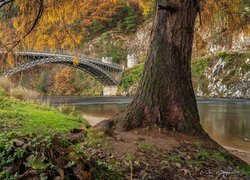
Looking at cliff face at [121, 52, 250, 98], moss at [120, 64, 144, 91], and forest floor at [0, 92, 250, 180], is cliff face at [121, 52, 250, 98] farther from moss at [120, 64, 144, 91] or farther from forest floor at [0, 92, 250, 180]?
forest floor at [0, 92, 250, 180]

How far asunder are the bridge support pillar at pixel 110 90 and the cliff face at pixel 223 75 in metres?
11.1

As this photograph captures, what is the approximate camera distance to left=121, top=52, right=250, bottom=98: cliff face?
2933 centimetres

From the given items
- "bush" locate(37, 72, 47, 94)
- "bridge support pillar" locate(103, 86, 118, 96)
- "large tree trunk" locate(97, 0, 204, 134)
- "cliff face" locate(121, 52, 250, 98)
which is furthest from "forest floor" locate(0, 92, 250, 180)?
"bush" locate(37, 72, 47, 94)

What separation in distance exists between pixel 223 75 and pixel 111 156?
28234mm

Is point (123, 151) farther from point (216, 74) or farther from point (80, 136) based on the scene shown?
point (216, 74)

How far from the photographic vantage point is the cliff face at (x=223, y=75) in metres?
29.3

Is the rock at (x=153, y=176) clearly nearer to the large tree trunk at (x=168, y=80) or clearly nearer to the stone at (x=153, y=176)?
the stone at (x=153, y=176)

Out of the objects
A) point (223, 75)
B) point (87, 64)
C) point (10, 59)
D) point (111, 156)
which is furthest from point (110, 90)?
point (111, 156)

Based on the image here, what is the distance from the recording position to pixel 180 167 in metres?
4.83

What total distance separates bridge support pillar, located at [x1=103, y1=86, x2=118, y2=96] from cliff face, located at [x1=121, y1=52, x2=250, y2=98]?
11099mm

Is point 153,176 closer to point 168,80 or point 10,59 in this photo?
point 168,80

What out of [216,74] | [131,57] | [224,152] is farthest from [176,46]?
[131,57]

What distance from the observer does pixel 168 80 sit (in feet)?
21.3

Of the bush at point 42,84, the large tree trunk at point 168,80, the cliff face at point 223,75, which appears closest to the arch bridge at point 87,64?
the bush at point 42,84
